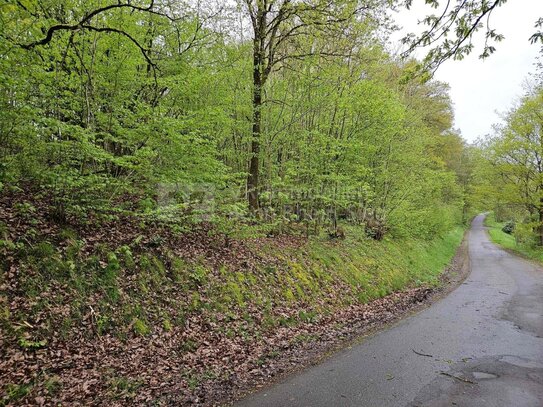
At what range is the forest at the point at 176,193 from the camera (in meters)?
4.52

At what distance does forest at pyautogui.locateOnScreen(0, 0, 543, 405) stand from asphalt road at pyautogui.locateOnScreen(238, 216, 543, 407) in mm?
885

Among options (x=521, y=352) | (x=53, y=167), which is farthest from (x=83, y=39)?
(x=521, y=352)

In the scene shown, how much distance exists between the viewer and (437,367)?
5.32 m

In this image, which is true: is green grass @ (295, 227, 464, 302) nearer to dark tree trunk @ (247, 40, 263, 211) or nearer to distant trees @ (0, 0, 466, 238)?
distant trees @ (0, 0, 466, 238)

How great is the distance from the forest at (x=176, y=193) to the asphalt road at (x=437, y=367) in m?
0.88

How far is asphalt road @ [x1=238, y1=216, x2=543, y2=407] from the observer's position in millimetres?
4371

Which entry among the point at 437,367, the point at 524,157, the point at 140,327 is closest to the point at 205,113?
the point at 140,327

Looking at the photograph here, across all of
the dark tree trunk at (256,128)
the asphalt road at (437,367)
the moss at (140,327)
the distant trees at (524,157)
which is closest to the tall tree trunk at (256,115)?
the dark tree trunk at (256,128)

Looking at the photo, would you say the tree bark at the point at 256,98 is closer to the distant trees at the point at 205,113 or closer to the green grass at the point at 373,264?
the distant trees at the point at 205,113

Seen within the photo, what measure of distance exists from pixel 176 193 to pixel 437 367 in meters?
6.04

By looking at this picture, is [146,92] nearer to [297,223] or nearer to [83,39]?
[83,39]

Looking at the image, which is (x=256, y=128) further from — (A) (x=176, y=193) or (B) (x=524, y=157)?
(B) (x=524, y=157)

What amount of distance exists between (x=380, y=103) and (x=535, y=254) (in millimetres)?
16097

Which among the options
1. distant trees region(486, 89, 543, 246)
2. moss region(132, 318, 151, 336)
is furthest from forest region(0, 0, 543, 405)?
distant trees region(486, 89, 543, 246)
